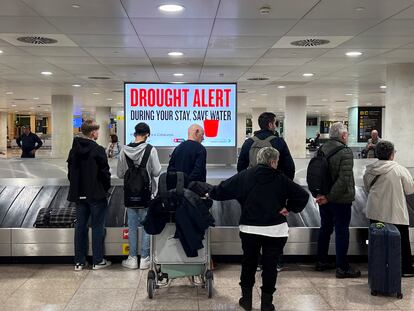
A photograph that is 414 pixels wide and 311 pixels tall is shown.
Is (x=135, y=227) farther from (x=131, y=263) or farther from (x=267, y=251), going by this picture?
(x=267, y=251)

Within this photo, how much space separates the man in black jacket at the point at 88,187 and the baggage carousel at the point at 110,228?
363 mm

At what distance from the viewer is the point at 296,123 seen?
84.6 ft

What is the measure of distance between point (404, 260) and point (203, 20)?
4.68 m

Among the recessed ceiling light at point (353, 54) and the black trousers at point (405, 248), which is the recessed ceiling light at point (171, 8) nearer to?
the black trousers at point (405, 248)

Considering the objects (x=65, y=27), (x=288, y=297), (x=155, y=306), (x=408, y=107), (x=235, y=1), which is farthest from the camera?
(x=408, y=107)

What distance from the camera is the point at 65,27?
8633mm

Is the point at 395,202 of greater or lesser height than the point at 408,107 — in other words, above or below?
below

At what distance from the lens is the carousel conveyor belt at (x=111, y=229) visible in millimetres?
6977

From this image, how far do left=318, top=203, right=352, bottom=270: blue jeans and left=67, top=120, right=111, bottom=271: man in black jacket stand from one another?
2.95 metres

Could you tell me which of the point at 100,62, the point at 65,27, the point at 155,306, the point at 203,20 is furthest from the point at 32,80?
the point at 155,306

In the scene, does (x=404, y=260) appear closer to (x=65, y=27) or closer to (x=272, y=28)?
(x=272, y=28)

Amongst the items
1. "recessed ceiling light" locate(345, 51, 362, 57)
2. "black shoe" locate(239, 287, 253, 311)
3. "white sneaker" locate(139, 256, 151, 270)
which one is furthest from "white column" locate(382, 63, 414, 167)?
"black shoe" locate(239, 287, 253, 311)

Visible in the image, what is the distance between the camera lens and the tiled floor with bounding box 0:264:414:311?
5.29 meters

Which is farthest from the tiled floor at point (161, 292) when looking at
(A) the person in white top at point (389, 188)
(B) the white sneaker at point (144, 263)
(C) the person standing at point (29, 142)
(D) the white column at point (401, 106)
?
(C) the person standing at point (29, 142)
